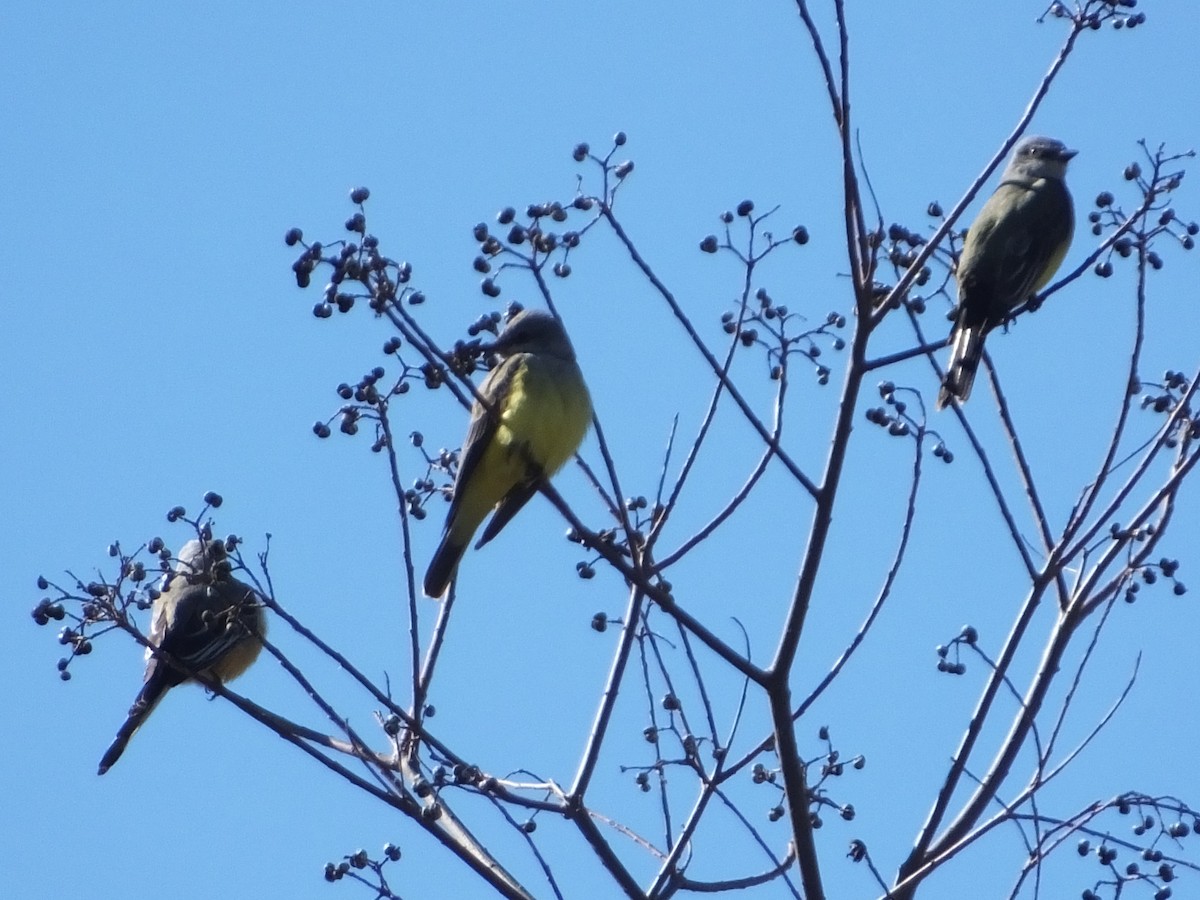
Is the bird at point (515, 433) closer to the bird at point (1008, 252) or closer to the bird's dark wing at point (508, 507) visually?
the bird's dark wing at point (508, 507)

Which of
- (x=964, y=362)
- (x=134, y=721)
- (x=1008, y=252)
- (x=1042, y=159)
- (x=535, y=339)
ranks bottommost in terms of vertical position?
(x=134, y=721)

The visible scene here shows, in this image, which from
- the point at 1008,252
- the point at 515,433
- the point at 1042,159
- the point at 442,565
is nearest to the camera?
the point at 515,433

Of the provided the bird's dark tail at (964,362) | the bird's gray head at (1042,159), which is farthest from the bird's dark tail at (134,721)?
the bird's gray head at (1042,159)

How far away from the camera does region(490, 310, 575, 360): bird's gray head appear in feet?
23.1

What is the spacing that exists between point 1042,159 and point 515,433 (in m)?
4.27

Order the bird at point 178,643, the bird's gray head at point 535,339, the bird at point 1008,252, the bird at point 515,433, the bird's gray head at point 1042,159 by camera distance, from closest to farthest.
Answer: the bird at point 515,433 → the bird's gray head at point 535,339 → the bird at point 1008,252 → the bird at point 178,643 → the bird's gray head at point 1042,159

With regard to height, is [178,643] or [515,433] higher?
[515,433]

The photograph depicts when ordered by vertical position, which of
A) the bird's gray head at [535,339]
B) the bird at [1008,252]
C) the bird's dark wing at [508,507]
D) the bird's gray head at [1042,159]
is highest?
the bird's gray head at [1042,159]

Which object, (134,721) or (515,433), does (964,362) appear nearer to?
(515,433)

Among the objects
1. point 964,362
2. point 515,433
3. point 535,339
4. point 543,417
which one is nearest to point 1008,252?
point 964,362

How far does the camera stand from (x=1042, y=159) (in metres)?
9.23

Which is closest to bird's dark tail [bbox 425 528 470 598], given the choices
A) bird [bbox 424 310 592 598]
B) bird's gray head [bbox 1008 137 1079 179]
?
bird [bbox 424 310 592 598]

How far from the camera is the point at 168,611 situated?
771 cm

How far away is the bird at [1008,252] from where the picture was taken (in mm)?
7488
